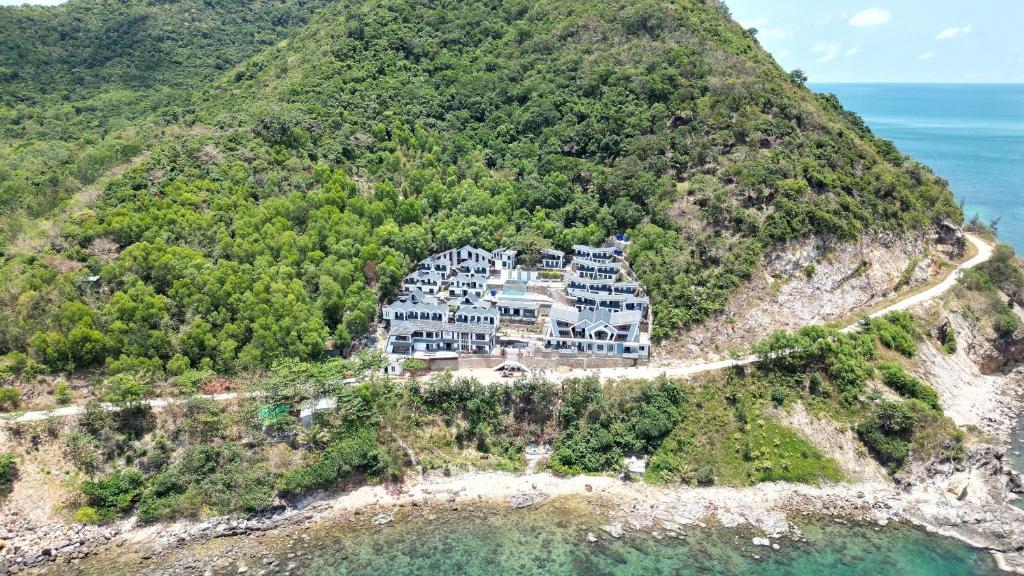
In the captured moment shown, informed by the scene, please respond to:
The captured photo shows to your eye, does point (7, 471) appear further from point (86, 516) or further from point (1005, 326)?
point (1005, 326)

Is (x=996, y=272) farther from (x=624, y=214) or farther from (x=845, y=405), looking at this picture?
(x=624, y=214)

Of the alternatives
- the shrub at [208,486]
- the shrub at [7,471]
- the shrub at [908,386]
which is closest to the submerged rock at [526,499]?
the shrub at [208,486]

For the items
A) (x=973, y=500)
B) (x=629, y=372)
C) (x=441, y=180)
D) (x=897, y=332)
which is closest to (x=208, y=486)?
(x=629, y=372)

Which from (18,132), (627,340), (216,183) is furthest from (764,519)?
(18,132)

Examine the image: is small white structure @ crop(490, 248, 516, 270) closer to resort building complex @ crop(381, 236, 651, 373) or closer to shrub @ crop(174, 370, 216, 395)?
resort building complex @ crop(381, 236, 651, 373)

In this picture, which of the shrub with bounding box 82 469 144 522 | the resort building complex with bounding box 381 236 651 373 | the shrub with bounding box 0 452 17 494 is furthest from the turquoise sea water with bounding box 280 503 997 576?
the shrub with bounding box 0 452 17 494

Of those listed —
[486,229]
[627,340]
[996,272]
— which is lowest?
[627,340]
